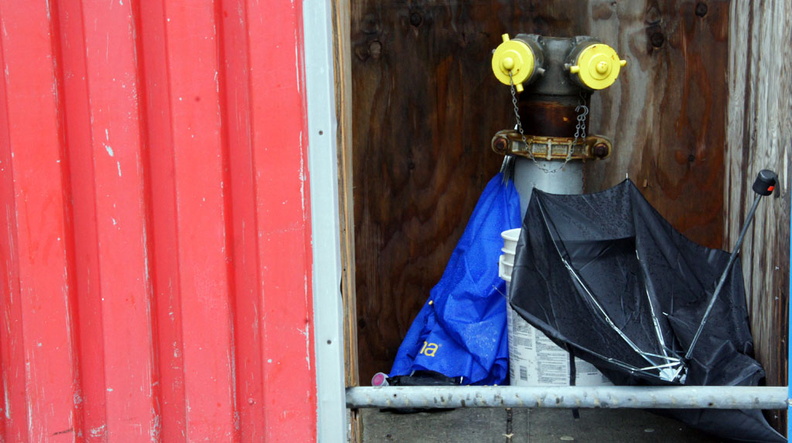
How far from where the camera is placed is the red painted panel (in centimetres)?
227

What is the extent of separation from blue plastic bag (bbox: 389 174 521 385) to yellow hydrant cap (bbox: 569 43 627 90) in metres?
0.60

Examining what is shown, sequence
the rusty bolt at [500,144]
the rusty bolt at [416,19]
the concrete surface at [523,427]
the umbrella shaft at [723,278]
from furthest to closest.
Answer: the rusty bolt at [416,19] < the rusty bolt at [500,144] < the concrete surface at [523,427] < the umbrella shaft at [723,278]

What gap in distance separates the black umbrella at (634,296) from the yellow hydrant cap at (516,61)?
1.54ft

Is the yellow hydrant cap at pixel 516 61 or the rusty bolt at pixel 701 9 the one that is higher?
the rusty bolt at pixel 701 9

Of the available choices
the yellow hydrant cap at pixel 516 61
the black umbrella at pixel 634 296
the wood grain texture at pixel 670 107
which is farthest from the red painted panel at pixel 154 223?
the wood grain texture at pixel 670 107

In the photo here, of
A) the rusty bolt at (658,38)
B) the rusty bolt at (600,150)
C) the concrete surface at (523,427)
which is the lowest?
the concrete surface at (523,427)

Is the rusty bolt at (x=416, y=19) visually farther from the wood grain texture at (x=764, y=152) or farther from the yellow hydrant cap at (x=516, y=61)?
the wood grain texture at (x=764, y=152)

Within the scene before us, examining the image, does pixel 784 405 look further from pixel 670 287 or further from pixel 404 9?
pixel 404 9

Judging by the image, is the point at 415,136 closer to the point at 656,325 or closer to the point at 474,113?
the point at 474,113

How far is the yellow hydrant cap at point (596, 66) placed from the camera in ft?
9.17

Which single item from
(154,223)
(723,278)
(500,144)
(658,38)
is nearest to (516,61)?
(500,144)

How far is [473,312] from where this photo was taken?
313 cm

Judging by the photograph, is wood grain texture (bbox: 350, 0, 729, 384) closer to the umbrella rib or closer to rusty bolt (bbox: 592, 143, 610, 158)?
rusty bolt (bbox: 592, 143, 610, 158)

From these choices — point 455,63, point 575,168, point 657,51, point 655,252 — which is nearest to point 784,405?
point 655,252
